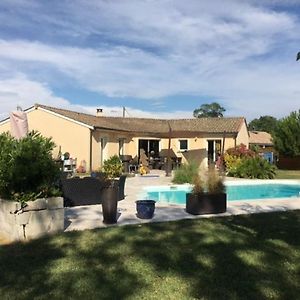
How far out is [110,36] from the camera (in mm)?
19297

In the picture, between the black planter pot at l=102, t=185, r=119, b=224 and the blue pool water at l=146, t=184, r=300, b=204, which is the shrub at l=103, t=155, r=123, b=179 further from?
the black planter pot at l=102, t=185, r=119, b=224

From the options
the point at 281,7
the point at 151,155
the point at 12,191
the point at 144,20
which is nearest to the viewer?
the point at 12,191

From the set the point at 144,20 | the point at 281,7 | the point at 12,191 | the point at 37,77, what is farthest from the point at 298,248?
the point at 37,77

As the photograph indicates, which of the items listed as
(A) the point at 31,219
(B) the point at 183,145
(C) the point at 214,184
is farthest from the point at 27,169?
(B) the point at 183,145

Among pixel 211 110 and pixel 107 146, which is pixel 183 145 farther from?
pixel 211 110

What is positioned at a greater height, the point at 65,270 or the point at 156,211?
the point at 156,211

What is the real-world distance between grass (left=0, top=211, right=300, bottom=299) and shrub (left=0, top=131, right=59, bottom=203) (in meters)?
0.94

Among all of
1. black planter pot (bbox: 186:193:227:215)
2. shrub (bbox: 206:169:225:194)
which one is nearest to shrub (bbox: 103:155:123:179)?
black planter pot (bbox: 186:193:227:215)

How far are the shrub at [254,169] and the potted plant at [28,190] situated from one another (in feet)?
53.5

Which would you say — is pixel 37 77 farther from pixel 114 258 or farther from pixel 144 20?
pixel 114 258

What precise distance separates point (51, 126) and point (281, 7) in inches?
719

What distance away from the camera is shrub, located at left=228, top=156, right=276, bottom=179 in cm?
2217

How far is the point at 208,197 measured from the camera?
380 inches

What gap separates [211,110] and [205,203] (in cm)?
8587
